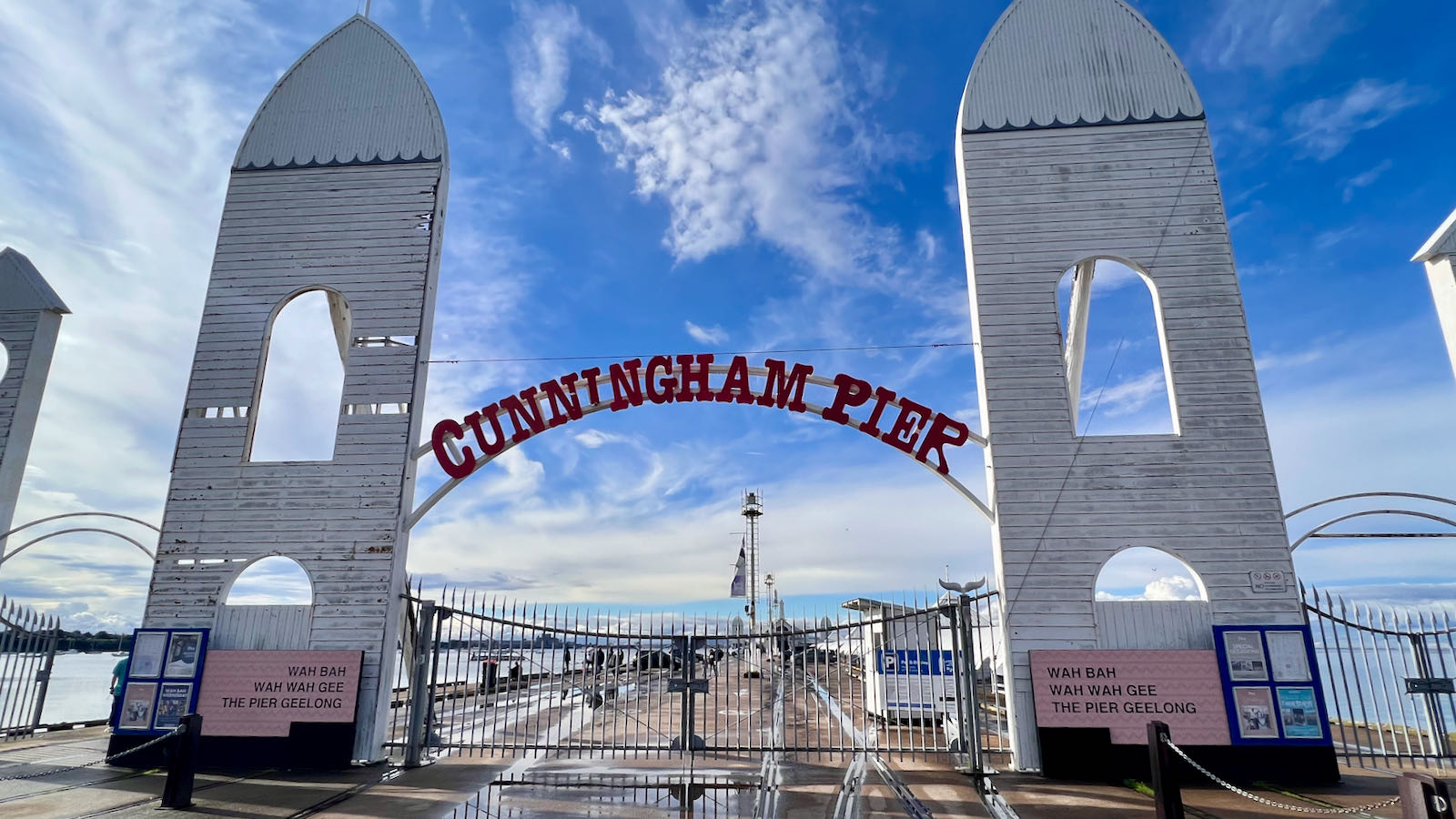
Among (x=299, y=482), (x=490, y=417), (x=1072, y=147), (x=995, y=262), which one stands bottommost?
(x=299, y=482)

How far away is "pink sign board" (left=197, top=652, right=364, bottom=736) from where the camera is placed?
11.4 m

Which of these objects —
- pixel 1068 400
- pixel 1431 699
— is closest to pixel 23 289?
pixel 1068 400

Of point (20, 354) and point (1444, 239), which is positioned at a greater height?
point (1444, 239)

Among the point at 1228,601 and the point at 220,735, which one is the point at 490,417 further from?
the point at 1228,601

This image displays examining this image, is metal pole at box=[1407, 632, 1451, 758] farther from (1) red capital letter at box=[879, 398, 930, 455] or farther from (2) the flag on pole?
(2) the flag on pole

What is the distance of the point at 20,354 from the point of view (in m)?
14.1

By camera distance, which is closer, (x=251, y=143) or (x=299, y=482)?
(x=299, y=482)

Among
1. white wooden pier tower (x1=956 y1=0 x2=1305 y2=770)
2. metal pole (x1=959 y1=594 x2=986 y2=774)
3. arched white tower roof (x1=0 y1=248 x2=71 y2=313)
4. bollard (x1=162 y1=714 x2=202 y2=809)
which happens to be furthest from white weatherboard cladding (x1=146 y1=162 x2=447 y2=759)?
white wooden pier tower (x1=956 y1=0 x2=1305 y2=770)

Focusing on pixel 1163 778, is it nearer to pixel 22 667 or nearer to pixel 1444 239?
pixel 1444 239

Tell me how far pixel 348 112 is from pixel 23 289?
265 inches

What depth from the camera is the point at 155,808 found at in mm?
8844

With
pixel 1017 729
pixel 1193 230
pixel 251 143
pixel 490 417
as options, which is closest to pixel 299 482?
pixel 490 417

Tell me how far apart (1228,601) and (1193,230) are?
5.85 meters

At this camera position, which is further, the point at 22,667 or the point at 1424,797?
the point at 22,667
